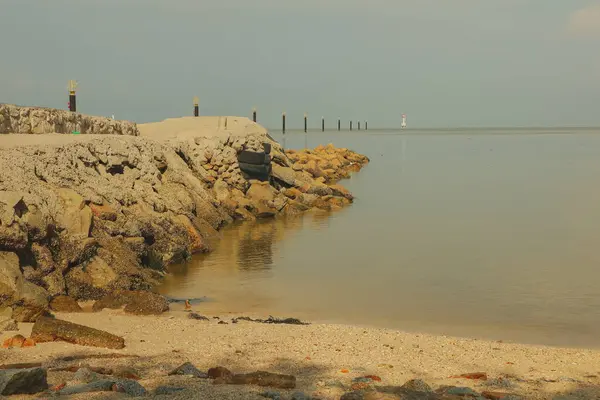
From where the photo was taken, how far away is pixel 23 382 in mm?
5062

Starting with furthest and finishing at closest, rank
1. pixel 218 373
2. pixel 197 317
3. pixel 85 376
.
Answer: pixel 197 317, pixel 218 373, pixel 85 376

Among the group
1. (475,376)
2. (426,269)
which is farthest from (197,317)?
(426,269)

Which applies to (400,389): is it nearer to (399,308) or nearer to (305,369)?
(305,369)

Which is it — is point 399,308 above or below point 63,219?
below

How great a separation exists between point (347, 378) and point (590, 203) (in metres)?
22.9

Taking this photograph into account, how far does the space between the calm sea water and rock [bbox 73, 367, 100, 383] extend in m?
5.15

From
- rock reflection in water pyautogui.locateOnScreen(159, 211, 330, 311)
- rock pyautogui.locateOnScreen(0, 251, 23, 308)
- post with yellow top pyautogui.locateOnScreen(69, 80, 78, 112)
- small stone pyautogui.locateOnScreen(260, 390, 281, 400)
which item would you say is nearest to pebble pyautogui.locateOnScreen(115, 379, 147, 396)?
small stone pyautogui.locateOnScreen(260, 390, 281, 400)

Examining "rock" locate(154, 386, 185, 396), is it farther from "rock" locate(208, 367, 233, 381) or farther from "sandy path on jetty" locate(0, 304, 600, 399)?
"rock" locate(208, 367, 233, 381)

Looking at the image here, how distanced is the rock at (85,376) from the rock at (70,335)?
161 cm

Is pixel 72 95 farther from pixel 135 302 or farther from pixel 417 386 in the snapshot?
pixel 417 386

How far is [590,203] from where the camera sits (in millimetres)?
26594

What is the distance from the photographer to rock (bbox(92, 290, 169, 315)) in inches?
395

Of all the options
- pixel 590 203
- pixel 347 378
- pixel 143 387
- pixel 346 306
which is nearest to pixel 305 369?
pixel 347 378

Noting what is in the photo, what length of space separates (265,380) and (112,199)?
9199 mm
